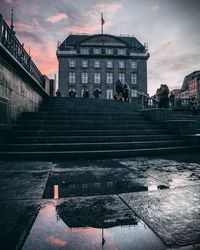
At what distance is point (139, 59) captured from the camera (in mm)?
48062

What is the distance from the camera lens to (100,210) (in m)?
2.44

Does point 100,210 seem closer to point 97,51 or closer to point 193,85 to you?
point 97,51

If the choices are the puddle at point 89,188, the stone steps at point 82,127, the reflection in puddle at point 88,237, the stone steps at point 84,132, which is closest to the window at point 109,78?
the stone steps at point 82,127

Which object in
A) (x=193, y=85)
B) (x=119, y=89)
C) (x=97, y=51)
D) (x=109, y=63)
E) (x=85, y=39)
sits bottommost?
(x=119, y=89)

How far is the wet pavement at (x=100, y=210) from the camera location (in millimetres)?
1786

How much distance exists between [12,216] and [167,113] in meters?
8.78

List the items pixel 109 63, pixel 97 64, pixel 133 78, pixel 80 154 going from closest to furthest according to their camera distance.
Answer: pixel 80 154 < pixel 97 64 < pixel 109 63 < pixel 133 78

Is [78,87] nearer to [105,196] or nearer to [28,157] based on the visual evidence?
[28,157]

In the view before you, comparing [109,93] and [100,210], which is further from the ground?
[109,93]

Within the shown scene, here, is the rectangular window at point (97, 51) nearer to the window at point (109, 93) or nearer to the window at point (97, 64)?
the window at point (97, 64)

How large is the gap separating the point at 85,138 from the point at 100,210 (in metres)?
4.75

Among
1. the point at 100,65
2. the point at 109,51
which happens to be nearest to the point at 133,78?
the point at 100,65

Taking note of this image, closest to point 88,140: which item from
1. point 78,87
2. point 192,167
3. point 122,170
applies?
point 122,170

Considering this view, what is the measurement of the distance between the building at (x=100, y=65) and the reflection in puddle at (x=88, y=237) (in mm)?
44802
